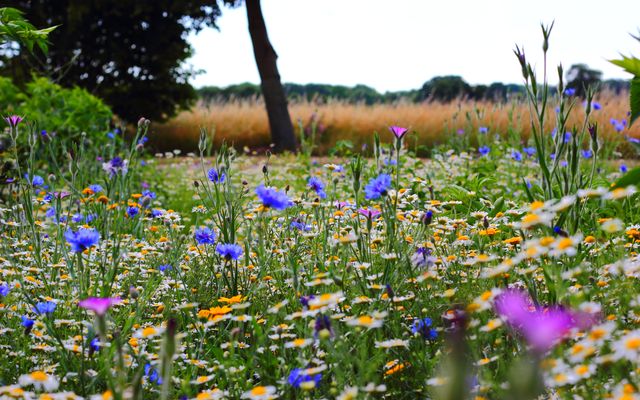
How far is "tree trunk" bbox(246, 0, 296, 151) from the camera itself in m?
13.5

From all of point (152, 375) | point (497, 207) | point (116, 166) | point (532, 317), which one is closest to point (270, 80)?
point (497, 207)

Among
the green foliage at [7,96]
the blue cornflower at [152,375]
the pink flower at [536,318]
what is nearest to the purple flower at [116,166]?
the blue cornflower at [152,375]

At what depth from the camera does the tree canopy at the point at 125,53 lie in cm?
1664

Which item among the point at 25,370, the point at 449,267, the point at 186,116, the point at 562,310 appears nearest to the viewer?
the point at 562,310

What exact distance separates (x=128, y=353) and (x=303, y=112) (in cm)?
1473

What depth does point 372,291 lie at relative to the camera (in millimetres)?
2312

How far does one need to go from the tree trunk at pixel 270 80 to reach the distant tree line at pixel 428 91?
2.98 m

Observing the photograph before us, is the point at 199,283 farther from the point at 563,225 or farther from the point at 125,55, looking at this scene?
the point at 125,55

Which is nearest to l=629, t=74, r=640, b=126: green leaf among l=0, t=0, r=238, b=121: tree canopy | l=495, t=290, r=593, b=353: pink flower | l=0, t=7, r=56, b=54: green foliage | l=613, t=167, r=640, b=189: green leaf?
l=613, t=167, r=640, b=189: green leaf

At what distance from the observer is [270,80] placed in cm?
1366

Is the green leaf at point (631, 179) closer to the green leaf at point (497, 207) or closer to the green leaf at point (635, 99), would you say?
the green leaf at point (635, 99)

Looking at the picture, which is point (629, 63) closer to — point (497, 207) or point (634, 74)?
point (634, 74)

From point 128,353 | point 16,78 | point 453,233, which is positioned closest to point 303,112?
point 16,78

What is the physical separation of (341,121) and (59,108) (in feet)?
26.3
